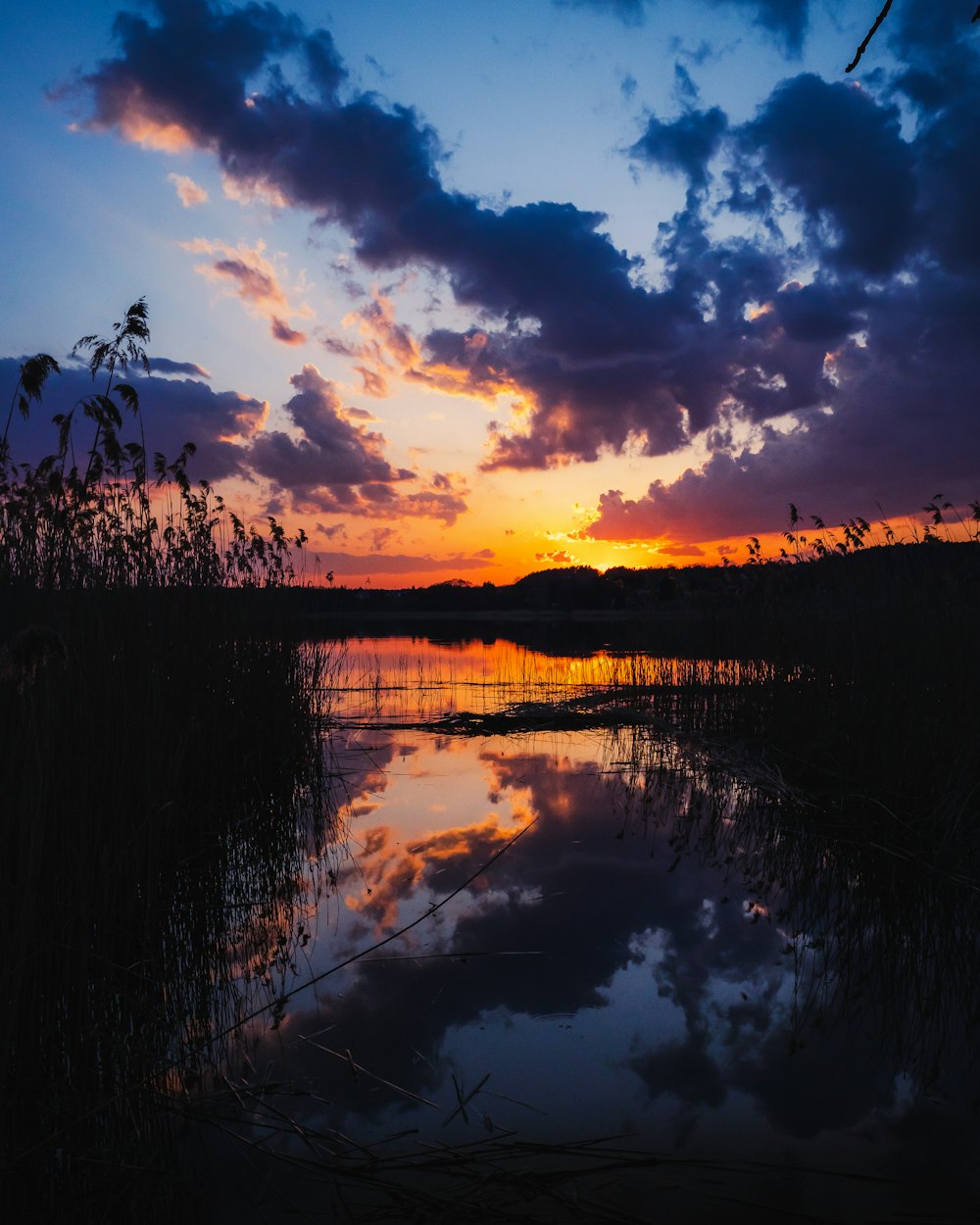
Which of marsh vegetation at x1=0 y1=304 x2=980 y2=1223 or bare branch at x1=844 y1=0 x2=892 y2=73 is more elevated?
bare branch at x1=844 y1=0 x2=892 y2=73

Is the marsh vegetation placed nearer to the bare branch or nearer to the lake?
the lake

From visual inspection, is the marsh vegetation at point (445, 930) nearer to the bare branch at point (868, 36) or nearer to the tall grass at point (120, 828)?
the tall grass at point (120, 828)

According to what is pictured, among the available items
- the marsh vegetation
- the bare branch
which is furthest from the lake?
the bare branch

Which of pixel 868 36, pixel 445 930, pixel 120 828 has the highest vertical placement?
pixel 868 36

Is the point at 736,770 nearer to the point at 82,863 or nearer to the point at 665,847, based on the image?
the point at 665,847

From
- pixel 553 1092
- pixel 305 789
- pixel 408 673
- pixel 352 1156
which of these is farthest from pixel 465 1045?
pixel 408 673

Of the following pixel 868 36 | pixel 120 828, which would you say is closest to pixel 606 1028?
pixel 120 828

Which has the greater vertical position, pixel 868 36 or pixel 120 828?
pixel 868 36

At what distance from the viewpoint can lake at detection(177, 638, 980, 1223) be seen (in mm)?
2109

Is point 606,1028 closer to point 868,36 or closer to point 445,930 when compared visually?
point 445,930

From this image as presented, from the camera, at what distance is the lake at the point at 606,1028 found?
2109mm

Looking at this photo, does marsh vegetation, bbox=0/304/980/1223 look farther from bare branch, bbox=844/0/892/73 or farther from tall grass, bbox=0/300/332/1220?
bare branch, bbox=844/0/892/73

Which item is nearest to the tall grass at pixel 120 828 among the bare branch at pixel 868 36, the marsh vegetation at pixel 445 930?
the marsh vegetation at pixel 445 930

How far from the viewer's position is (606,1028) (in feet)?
9.63
